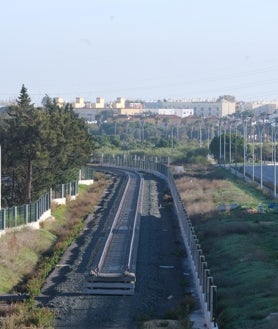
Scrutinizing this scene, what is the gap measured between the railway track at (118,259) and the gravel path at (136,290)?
0.33 m

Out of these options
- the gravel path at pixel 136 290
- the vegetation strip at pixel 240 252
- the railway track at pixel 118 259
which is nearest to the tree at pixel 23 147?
the railway track at pixel 118 259

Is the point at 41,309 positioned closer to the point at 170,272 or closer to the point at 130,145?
the point at 170,272

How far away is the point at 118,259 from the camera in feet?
102

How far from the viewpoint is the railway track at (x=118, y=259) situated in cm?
2461

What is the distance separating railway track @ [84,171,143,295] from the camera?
2461 cm

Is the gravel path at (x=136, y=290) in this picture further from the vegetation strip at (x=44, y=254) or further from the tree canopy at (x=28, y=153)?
the tree canopy at (x=28, y=153)

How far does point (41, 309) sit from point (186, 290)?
515 cm

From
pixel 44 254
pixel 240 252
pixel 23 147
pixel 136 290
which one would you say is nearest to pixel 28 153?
pixel 23 147

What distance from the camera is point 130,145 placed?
493 feet

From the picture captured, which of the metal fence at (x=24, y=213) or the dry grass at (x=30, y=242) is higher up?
the metal fence at (x=24, y=213)

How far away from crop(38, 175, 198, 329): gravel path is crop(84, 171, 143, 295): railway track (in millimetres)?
333

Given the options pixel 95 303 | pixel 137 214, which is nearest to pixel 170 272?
pixel 95 303

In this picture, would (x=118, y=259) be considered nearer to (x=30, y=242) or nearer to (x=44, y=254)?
(x=44, y=254)

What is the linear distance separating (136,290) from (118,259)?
6.03 metres
